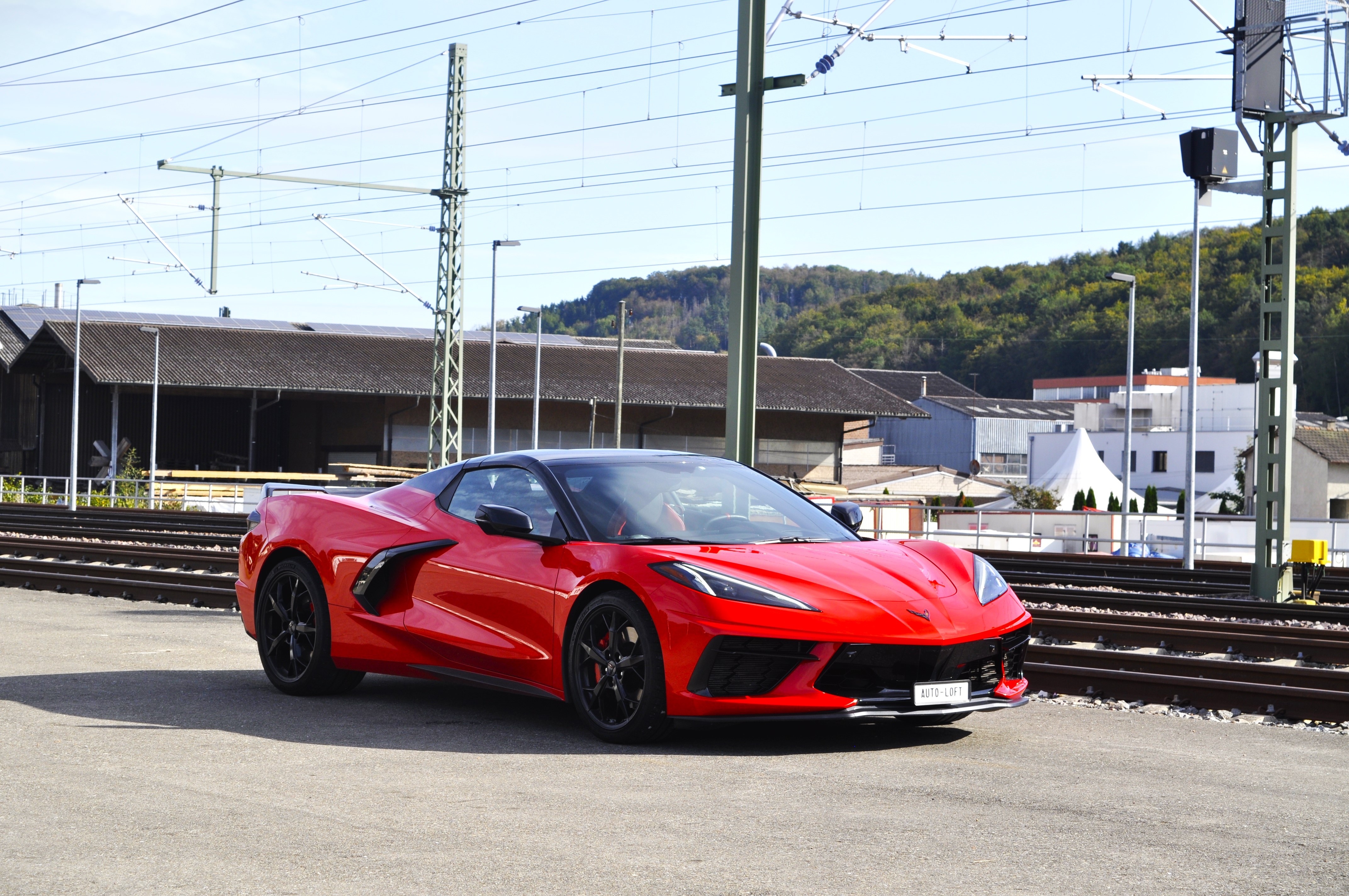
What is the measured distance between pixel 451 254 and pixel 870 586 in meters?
26.2

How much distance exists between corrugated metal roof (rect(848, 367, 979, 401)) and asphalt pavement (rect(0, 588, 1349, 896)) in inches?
4110

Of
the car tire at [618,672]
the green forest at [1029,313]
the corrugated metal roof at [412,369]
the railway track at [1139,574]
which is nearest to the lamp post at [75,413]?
the corrugated metal roof at [412,369]

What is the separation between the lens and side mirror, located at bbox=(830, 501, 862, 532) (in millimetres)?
7742

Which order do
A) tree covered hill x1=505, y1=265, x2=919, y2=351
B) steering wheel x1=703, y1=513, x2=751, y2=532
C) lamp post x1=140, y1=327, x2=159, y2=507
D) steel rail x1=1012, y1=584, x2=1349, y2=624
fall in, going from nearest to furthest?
steering wheel x1=703, y1=513, x2=751, y2=532, steel rail x1=1012, y1=584, x2=1349, y2=624, lamp post x1=140, y1=327, x2=159, y2=507, tree covered hill x1=505, y1=265, x2=919, y2=351

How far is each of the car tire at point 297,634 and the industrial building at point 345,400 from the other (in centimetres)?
4584

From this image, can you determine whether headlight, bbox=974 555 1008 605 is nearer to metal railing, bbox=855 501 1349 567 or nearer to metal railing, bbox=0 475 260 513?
metal railing, bbox=855 501 1349 567

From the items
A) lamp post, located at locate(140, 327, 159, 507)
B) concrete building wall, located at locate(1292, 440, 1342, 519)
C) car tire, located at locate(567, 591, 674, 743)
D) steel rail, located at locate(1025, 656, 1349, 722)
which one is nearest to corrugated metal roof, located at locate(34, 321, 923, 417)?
lamp post, located at locate(140, 327, 159, 507)

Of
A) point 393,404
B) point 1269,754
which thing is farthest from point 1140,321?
point 1269,754

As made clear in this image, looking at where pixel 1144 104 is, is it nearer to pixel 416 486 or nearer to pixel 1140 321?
pixel 416 486

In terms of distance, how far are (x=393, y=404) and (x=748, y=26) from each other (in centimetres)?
4611

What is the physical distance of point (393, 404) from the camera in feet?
197

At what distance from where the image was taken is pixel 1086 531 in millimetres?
31391

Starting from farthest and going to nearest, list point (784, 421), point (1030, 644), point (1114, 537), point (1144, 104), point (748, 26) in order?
point (784, 421) → point (1114, 537) → point (1144, 104) → point (748, 26) → point (1030, 644)

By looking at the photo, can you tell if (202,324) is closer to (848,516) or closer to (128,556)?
(128,556)
